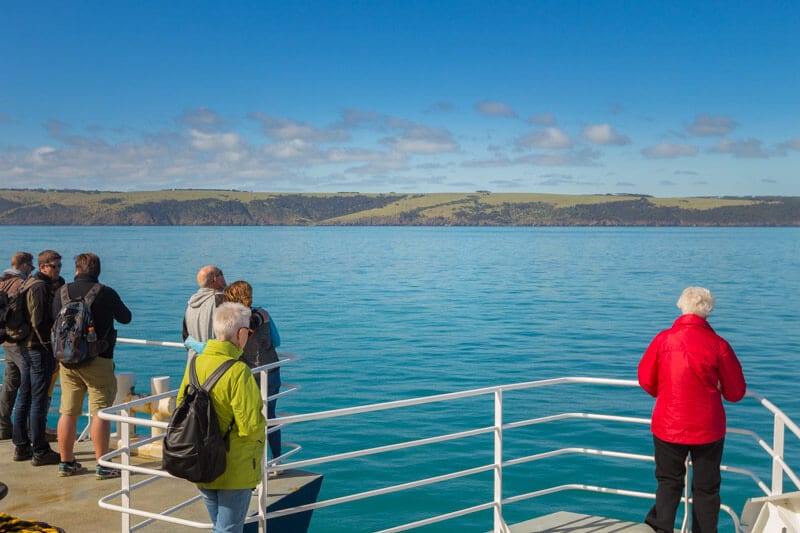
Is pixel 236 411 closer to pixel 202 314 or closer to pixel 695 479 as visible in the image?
pixel 202 314

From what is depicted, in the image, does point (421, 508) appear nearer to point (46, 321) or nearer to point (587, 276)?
point (46, 321)

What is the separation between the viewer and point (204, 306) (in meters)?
6.35

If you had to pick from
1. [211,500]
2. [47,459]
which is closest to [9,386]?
[47,459]

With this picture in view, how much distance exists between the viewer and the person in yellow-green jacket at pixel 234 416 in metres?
4.09

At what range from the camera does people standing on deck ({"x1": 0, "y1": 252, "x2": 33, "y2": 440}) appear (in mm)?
7195

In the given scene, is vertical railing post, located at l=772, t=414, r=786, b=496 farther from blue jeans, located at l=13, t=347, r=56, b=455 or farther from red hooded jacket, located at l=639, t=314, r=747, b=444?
blue jeans, located at l=13, t=347, r=56, b=455

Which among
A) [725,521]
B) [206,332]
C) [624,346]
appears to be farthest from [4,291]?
[624,346]

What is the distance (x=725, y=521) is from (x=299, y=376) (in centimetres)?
1264

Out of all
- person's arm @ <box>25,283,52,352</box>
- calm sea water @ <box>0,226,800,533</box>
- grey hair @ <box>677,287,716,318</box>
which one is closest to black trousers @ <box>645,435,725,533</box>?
grey hair @ <box>677,287,716,318</box>

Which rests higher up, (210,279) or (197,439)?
(210,279)

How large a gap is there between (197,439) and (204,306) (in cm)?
250

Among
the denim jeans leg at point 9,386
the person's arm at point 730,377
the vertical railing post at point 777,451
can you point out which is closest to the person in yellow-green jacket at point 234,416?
the person's arm at point 730,377

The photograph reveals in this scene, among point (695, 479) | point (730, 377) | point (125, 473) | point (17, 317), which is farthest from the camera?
point (17, 317)

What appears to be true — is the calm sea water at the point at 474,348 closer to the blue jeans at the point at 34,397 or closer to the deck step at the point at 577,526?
the blue jeans at the point at 34,397
